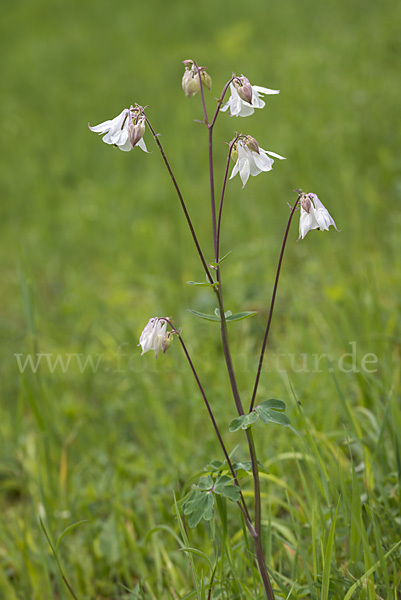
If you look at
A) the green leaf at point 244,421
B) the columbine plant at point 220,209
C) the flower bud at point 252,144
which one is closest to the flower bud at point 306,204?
the columbine plant at point 220,209

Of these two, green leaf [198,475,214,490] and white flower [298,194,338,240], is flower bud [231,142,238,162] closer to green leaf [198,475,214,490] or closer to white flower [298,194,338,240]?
white flower [298,194,338,240]

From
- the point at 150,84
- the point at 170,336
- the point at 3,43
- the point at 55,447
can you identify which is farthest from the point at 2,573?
the point at 3,43

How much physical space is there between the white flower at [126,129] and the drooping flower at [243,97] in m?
0.17

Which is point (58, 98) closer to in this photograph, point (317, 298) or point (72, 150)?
point (72, 150)

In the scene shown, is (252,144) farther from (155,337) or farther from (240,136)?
(155,337)

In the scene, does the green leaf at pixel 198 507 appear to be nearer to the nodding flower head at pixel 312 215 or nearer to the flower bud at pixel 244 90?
the nodding flower head at pixel 312 215

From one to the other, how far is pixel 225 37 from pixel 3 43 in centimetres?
551

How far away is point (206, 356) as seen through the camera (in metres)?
2.77

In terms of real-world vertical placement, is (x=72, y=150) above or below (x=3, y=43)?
below

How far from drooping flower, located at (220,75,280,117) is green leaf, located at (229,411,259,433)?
597 millimetres

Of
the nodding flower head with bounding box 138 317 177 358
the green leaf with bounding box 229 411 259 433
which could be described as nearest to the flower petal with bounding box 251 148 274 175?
the nodding flower head with bounding box 138 317 177 358

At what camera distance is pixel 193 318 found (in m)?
3.14

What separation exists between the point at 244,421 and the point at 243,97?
2.08ft

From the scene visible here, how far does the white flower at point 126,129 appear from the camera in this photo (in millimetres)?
1071
